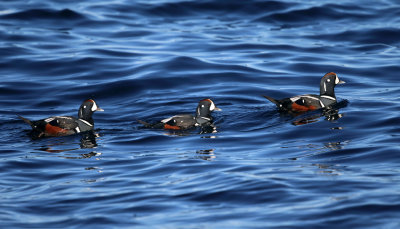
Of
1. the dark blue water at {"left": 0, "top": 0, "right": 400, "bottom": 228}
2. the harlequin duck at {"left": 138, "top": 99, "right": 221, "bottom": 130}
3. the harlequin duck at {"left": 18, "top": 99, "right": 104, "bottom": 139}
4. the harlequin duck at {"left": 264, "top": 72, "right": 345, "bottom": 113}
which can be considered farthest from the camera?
the harlequin duck at {"left": 264, "top": 72, "right": 345, "bottom": 113}

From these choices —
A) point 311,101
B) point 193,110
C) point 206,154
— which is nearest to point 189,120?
point 193,110

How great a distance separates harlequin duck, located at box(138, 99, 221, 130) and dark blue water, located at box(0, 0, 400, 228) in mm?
221

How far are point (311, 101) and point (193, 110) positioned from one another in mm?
2725

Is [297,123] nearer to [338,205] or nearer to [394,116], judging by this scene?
[394,116]

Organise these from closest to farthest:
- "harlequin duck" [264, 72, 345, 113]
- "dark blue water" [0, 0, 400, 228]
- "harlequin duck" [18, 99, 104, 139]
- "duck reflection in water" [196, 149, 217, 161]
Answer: "dark blue water" [0, 0, 400, 228] → "duck reflection in water" [196, 149, 217, 161] → "harlequin duck" [18, 99, 104, 139] → "harlequin duck" [264, 72, 345, 113]

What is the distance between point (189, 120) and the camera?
47.9 feet

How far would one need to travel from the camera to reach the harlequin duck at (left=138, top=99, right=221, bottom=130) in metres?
14.4

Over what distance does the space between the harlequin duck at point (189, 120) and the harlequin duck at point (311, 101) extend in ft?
4.67

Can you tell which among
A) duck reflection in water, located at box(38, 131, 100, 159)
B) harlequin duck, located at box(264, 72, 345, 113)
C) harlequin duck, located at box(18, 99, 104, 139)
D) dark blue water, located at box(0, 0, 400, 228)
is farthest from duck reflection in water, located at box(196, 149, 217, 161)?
harlequin duck, located at box(264, 72, 345, 113)

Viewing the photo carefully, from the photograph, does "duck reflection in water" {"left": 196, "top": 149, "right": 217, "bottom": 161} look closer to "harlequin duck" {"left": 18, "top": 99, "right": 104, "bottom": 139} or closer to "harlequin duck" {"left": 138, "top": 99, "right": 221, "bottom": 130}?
"harlequin duck" {"left": 138, "top": 99, "right": 221, "bottom": 130}

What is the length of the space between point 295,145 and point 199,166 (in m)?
2.18

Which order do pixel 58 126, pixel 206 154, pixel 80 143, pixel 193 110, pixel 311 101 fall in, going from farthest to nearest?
1. pixel 193 110
2. pixel 311 101
3. pixel 58 126
4. pixel 80 143
5. pixel 206 154

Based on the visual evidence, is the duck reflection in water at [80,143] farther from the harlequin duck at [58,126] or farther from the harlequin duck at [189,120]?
the harlequin duck at [189,120]

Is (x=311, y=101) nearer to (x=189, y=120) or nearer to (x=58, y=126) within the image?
(x=189, y=120)
